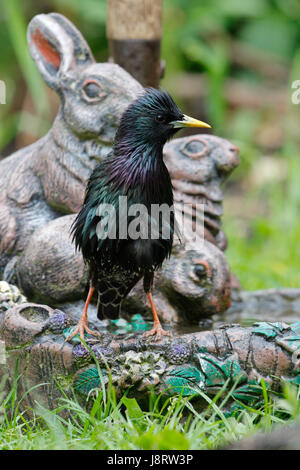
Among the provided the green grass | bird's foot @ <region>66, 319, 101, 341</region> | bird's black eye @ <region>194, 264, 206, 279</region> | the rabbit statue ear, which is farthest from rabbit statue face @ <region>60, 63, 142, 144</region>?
the green grass

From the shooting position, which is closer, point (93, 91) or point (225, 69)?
point (93, 91)

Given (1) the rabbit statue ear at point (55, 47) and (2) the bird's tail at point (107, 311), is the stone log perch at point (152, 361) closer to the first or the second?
(2) the bird's tail at point (107, 311)

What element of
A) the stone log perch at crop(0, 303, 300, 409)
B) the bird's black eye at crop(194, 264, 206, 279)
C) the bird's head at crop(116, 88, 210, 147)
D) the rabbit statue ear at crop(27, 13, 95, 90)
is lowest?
the stone log perch at crop(0, 303, 300, 409)

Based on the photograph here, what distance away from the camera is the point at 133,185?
10.8ft

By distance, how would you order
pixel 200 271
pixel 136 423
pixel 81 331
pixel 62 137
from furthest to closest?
pixel 62 137 → pixel 200 271 → pixel 81 331 → pixel 136 423

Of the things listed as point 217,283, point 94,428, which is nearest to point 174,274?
point 217,283

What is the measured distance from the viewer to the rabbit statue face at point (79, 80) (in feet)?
12.7

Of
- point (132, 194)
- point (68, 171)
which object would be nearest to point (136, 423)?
point (132, 194)

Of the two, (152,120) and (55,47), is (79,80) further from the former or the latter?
(152,120)

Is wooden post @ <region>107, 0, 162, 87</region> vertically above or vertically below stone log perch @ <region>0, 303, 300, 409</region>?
above

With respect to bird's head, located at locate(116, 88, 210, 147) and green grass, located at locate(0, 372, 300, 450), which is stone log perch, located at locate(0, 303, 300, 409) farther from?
bird's head, located at locate(116, 88, 210, 147)

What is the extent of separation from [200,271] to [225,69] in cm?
590

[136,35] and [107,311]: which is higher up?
[136,35]

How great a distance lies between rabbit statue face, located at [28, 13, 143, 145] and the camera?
3865mm
